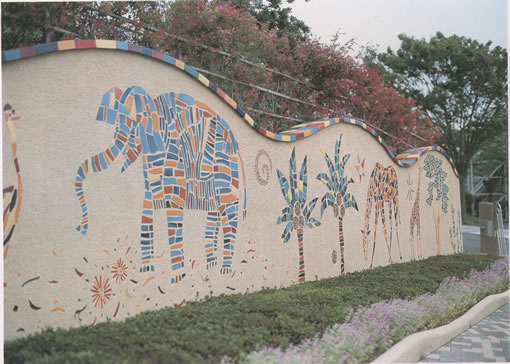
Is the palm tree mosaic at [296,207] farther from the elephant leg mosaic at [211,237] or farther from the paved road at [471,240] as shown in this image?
the paved road at [471,240]

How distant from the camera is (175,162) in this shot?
5.29 meters

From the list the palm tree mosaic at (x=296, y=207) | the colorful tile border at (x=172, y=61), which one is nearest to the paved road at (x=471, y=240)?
the colorful tile border at (x=172, y=61)

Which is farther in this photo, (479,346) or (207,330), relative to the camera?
(479,346)

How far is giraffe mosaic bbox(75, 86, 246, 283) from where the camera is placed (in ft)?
15.6

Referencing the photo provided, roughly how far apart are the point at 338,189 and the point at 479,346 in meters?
3.19

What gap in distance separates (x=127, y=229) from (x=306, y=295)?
2212 mm

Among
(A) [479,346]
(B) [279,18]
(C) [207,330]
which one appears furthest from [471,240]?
(C) [207,330]

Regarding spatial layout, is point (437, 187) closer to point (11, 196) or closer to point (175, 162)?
point (175, 162)

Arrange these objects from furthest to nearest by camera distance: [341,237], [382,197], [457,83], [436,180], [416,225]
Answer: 1. [457,83]
2. [436,180]
3. [416,225]
4. [382,197]
5. [341,237]

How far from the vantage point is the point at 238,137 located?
6234 millimetres

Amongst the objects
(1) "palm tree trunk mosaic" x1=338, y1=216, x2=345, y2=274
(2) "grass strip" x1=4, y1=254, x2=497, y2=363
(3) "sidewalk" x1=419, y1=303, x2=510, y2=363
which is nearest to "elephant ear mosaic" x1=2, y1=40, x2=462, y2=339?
(1) "palm tree trunk mosaic" x1=338, y1=216, x2=345, y2=274

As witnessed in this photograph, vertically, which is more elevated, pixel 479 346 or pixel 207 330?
pixel 207 330

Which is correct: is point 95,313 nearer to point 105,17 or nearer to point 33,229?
point 33,229

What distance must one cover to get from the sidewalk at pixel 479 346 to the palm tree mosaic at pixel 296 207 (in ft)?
7.08
